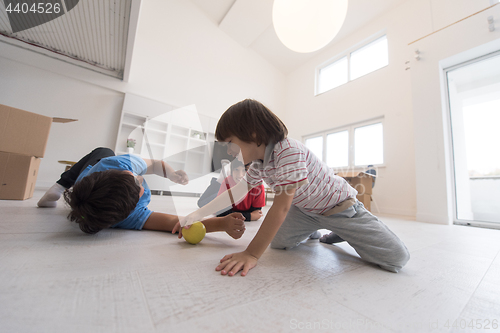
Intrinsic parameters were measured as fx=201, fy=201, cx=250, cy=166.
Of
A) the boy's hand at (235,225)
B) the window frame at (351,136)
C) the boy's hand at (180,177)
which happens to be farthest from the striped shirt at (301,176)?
the window frame at (351,136)

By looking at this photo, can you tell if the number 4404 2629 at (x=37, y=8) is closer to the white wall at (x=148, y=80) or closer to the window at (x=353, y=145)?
the white wall at (x=148, y=80)

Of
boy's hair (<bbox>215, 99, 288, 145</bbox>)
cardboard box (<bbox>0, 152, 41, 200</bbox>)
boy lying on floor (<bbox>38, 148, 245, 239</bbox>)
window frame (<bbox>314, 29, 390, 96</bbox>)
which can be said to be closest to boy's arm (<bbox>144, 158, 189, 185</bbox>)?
boy lying on floor (<bbox>38, 148, 245, 239</bbox>)

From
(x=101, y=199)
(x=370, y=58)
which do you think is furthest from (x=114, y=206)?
(x=370, y=58)

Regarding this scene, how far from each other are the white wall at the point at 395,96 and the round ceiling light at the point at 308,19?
1.17m

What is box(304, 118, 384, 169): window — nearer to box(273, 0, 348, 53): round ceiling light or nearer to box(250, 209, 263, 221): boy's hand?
box(273, 0, 348, 53): round ceiling light

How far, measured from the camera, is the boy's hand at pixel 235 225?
778 mm

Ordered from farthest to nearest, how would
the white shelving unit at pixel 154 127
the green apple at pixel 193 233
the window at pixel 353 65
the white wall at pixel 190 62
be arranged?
the window at pixel 353 65 → the white wall at pixel 190 62 → the white shelving unit at pixel 154 127 → the green apple at pixel 193 233

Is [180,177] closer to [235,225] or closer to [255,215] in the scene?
[235,225]

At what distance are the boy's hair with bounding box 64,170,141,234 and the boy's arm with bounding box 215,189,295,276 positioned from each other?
0.43m

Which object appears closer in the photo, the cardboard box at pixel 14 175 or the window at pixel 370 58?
the cardboard box at pixel 14 175

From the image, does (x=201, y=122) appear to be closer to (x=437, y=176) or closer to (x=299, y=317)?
(x=437, y=176)

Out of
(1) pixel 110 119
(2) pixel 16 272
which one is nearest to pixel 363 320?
(2) pixel 16 272

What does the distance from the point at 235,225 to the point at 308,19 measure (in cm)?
259

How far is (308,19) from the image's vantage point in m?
2.34
